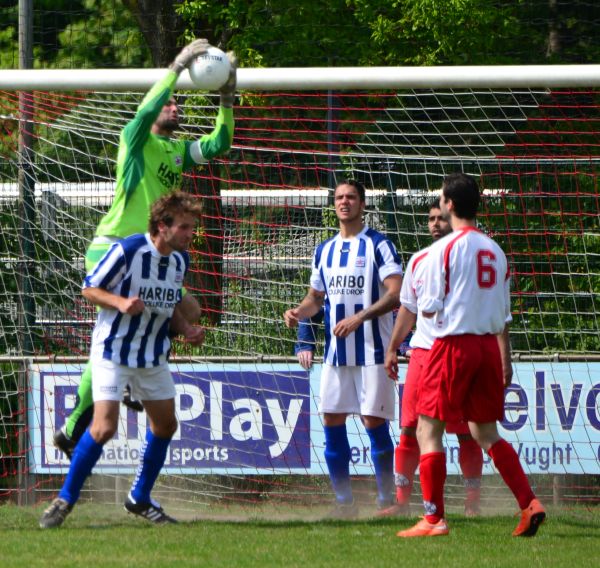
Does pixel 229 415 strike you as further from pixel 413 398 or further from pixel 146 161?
pixel 146 161

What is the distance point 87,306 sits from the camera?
9367 mm

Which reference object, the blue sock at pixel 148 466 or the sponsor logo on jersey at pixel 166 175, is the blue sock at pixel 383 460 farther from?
the sponsor logo on jersey at pixel 166 175

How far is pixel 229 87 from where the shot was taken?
265 inches

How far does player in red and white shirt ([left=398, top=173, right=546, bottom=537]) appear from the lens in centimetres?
596

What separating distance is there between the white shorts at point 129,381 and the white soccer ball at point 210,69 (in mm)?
1553

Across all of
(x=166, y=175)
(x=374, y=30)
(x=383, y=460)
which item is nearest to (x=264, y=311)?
(x=383, y=460)

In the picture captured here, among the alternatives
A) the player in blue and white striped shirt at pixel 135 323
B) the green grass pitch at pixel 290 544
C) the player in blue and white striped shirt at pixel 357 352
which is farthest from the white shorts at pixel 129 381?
the player in blue and white striped shirt at pixel 357 352

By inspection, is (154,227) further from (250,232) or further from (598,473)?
(598,473)

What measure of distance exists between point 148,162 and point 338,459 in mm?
2201

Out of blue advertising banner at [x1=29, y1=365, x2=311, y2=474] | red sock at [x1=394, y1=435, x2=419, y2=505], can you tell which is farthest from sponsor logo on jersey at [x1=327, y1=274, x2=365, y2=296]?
blue advertising banner at [x1=29, y1=365, x2=311, y2=474]

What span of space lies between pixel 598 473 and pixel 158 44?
769cm

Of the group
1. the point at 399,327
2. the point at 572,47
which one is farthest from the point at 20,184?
the point at 572,47

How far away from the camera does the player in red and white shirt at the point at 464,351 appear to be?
596 cm

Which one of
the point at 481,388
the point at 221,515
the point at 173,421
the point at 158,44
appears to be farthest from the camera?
the point at 158,44
